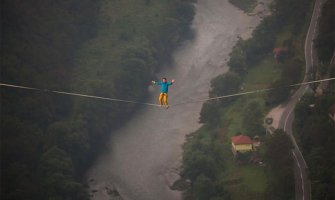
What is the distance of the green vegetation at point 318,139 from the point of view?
46.0 meters

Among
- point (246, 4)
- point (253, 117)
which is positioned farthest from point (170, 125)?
point (246, 4)

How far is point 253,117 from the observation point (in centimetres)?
5912

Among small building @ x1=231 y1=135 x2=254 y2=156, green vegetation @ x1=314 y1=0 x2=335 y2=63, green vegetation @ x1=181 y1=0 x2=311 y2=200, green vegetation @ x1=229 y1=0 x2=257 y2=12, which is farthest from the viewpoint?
green vegetation @ x1=229 y1=0 x2=257 y2=12

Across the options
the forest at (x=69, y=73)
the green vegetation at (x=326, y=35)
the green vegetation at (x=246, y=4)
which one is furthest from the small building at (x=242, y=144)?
the green vegetation at (x=246, y=4)

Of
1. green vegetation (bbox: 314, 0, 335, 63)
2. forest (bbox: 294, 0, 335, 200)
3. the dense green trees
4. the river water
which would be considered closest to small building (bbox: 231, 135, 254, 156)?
the dense green trees

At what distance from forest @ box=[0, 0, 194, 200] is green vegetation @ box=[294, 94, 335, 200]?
17.3m

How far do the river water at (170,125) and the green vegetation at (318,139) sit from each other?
435 inches

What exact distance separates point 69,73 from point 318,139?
32.6 metres

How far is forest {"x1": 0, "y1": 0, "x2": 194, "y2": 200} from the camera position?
5625 cm

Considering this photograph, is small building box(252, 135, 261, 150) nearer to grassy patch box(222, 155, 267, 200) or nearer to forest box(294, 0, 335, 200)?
grassy patch box(222, 155, 267, 200)

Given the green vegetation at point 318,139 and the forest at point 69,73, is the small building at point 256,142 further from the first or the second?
the forest at point 69,73

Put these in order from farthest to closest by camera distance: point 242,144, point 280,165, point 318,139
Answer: point 242,144 < point 318,139 < point 280,165

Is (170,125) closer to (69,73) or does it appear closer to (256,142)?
(256,142)

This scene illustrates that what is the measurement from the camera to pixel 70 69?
76000mm
